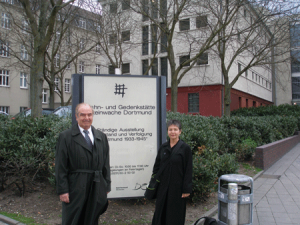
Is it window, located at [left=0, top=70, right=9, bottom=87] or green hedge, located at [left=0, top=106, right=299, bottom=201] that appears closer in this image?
green hedge, located at [left=0, top=106, right=299, bottom=201]

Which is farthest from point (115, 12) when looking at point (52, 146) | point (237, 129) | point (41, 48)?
point (52, 146)

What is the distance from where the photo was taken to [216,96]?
27.4 metres

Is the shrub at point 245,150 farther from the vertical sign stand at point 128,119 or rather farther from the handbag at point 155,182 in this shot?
the handbag at point 155,182

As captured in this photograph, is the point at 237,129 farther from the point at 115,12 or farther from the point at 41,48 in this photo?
the point at 115,12

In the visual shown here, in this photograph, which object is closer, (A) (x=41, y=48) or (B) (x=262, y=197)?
(B) (x=262, y=197)

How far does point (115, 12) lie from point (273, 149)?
441 inches

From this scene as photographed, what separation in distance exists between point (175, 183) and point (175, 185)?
0.03 metres

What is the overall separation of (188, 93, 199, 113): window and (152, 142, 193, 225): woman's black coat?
83.2ft

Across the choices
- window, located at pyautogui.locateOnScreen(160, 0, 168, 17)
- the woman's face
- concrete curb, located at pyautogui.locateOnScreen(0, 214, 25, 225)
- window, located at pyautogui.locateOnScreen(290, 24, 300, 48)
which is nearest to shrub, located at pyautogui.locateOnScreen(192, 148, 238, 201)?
the woman's face

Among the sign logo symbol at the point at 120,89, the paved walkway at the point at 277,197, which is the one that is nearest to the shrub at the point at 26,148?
the paved walkway at the point at 277,197

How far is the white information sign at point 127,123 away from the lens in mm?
4754

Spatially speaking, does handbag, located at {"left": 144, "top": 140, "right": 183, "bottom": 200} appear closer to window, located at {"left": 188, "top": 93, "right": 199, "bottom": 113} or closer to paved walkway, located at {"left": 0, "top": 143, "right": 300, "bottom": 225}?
paved walkway, located at {"left": 0, "top": 143, "right": 300, "bottom": 225}

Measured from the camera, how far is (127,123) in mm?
4852

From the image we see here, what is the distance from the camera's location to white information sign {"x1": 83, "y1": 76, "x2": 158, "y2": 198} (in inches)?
187
